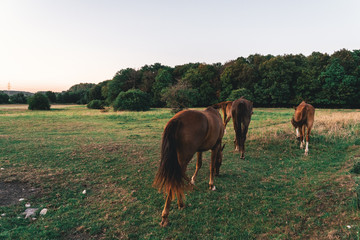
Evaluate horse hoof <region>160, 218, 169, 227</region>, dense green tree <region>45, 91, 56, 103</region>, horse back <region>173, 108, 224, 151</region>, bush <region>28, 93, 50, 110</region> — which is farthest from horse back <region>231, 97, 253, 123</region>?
dense green tree <region>45, 91, 56, 103</region>

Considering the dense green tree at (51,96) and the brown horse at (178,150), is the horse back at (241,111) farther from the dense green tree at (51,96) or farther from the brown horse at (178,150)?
the dense green tree at (51,96)

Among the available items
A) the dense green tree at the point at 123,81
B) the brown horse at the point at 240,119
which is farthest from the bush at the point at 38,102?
the brown horse at the point at 240,119

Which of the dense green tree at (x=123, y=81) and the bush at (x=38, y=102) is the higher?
the dense green tree at (x=123, y=81)

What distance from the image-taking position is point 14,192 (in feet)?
14.8

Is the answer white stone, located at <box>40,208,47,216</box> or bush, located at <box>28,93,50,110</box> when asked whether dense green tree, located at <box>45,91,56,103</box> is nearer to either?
bush, located at <box>28,93,50,110</box>

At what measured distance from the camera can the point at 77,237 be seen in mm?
3043

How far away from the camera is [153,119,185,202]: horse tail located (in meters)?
3.40

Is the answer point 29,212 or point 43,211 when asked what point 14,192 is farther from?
point 43,211

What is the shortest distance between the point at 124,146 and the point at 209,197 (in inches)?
220

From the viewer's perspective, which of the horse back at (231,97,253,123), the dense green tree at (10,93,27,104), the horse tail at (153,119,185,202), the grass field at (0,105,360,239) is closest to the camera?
the grass field at (0,105,360,239)

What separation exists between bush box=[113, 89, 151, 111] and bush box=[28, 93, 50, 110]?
16.6m

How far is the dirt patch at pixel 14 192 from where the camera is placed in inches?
163

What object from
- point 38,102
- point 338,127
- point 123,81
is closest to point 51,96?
point 123,81

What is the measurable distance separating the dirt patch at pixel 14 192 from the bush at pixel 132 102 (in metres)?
31.3
